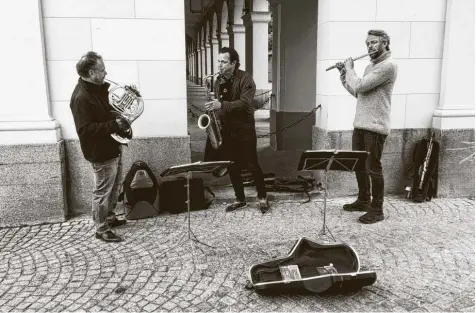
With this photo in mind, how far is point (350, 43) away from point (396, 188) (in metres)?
2.11

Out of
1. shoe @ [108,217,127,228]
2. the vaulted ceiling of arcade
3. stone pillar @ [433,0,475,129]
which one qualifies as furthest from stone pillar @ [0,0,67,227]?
the vaulted ceiling of arcade

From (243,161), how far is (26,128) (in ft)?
8.39

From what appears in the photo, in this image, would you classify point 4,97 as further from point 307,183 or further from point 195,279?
point 307,183

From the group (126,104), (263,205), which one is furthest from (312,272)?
(126,104)

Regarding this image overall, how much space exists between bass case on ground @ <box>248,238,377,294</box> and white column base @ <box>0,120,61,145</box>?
3.07 meters

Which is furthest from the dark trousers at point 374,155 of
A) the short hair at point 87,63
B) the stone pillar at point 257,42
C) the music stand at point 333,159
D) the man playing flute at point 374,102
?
the stone pillar at point 257,42

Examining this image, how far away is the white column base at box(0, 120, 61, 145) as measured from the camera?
540 cm

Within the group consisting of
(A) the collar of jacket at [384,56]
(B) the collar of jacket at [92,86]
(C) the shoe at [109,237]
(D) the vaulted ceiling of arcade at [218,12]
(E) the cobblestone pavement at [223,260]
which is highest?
(D) the vaulted ceiling of arcade at [218,12]

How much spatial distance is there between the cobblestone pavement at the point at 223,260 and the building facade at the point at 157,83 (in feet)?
1.84

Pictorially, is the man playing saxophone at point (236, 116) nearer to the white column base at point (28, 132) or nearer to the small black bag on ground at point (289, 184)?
the small black bag on ground at point (289, 184)

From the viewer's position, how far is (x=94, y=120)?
4648mm

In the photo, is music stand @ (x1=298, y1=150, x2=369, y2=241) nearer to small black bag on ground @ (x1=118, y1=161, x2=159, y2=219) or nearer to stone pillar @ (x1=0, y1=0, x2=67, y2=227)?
small black bag on ground @ (x1=118, y1=161, x2=159, y2=219)

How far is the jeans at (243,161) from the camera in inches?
225

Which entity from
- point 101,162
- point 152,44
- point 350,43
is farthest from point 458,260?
point 152,44
